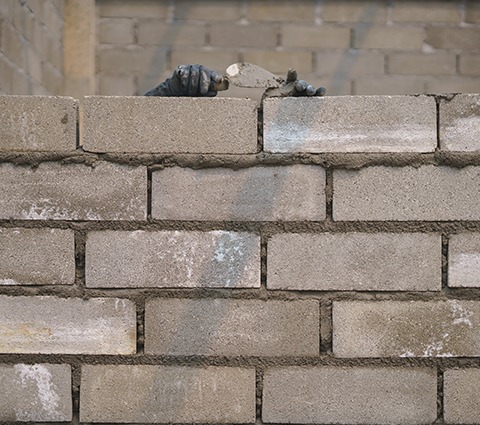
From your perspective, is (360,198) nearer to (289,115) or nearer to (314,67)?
(289,115)

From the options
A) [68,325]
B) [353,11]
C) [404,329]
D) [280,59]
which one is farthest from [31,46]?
[404,329]

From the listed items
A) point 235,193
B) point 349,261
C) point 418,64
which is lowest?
point 349,261

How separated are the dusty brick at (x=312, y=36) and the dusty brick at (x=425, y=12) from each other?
1.39 feet

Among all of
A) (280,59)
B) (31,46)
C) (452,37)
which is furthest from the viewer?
(452,37)

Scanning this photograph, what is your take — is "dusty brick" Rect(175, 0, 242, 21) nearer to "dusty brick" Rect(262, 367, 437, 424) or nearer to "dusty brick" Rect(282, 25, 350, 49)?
"dusty brick" Rect(282, 25, 350, 49)

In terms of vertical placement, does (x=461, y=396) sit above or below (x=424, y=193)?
below

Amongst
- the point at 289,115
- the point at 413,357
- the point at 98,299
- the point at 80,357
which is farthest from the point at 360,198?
the point at 80,357

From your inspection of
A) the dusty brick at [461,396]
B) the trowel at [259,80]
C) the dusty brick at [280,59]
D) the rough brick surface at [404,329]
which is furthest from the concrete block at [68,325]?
the dusty brick at [280,59]

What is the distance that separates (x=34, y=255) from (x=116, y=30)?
3.14 m

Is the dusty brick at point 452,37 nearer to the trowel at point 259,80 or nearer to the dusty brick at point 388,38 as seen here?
the dusty brick at point 388,38

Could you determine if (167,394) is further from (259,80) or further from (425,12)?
(425,12)

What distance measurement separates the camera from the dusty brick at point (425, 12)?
15.2ft

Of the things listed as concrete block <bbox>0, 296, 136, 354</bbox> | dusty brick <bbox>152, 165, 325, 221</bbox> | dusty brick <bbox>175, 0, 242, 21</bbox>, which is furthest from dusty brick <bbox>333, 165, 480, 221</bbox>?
dusty brick <bbox>175, 0, 242, 21</bbox>

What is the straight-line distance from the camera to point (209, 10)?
4.59 metres
